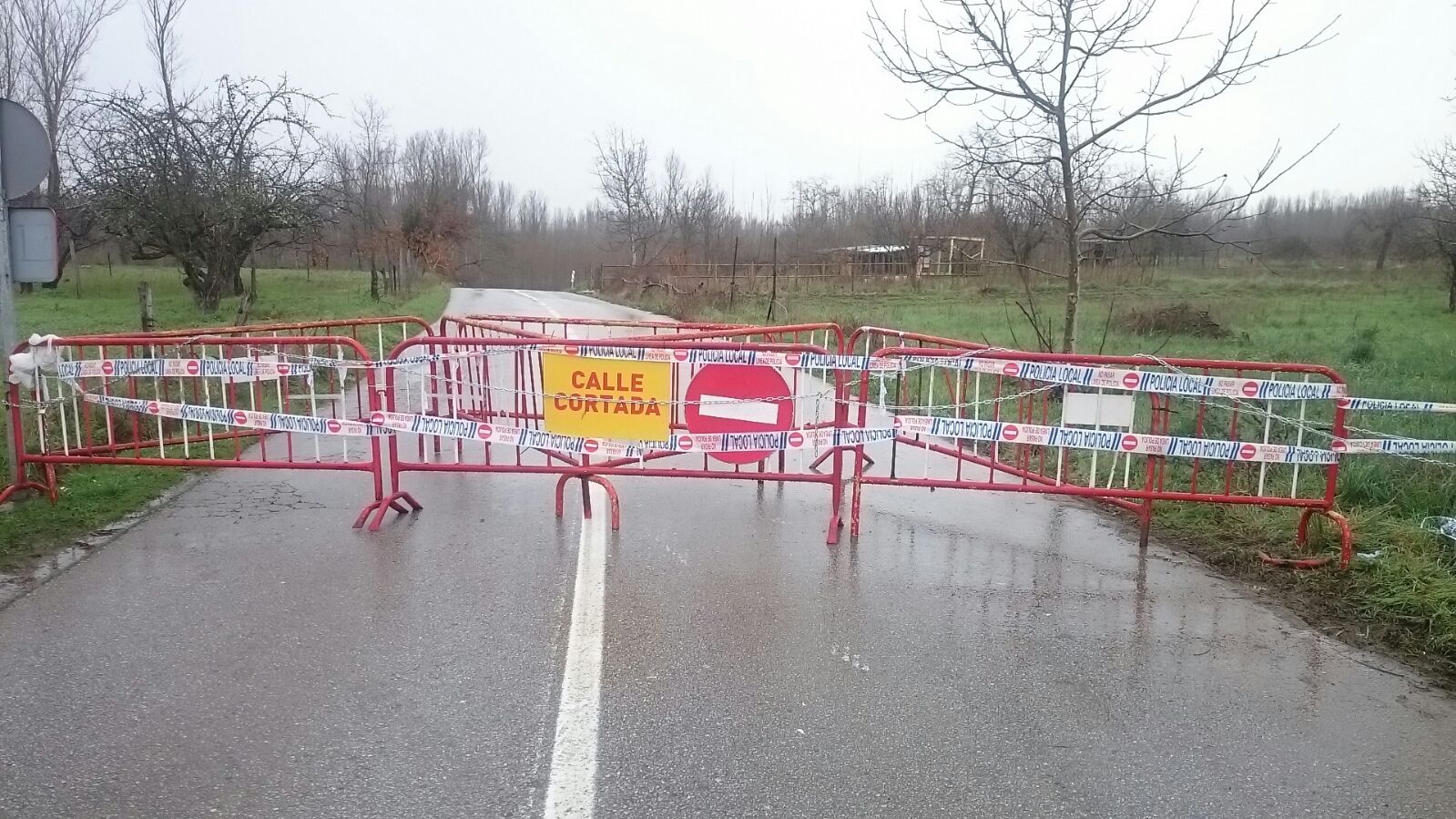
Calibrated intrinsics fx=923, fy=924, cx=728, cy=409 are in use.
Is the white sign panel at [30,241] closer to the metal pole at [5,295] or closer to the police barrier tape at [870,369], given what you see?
the metal pole at [5,295]

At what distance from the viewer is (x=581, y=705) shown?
12.4 ft

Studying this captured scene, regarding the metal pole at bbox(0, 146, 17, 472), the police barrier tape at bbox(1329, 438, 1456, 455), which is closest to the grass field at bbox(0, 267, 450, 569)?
the metal pole at bbox(0, 146, 17, 472)

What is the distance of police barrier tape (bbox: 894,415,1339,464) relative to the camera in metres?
5.93

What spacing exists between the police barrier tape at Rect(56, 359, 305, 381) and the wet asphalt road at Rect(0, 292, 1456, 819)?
106cm

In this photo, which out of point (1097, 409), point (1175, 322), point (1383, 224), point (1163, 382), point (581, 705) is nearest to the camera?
point (581, 705)

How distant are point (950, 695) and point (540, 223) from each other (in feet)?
355

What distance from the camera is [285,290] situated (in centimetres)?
3775

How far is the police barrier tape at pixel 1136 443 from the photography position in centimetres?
593

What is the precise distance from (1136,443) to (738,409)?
8.76ft

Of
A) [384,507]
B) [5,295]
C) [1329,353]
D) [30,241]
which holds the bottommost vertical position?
[384,507]

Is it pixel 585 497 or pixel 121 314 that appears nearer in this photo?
pixel 585 497

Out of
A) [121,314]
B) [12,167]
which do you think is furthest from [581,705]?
[121,314]

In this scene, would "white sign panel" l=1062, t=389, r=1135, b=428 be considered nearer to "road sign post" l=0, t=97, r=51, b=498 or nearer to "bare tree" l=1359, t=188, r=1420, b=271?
"road sign post" l=0, t=97, r=51, b=498

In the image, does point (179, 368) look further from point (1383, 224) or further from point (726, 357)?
point (1383, 224)
